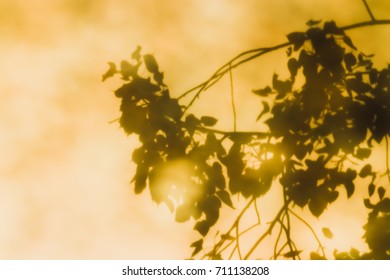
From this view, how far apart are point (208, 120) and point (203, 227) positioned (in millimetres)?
685

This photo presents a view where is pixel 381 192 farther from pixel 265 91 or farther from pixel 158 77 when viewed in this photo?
pixel 158 77

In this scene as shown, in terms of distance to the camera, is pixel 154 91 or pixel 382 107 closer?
pixel 382 107

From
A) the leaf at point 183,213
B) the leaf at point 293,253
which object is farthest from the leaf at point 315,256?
the leaf at point 183,213

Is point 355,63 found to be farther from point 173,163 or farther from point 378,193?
point 173,163

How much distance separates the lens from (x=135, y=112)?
7.80ft

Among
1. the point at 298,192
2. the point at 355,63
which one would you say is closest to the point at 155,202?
the point at 298,192

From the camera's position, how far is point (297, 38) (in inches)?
86.3

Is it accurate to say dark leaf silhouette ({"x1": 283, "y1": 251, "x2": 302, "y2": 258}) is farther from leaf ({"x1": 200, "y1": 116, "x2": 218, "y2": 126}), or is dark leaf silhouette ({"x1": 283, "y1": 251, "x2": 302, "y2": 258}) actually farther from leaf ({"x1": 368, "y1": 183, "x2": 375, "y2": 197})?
leaf ({"x1": 200, "y1": 116, "x2": 218, "y2": 126})

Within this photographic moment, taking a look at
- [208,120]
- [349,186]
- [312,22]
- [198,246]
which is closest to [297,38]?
[312,22]

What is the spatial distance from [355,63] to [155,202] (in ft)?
4.97

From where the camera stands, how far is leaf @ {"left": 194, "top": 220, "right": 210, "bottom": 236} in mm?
2344

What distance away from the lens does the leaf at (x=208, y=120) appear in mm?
2404

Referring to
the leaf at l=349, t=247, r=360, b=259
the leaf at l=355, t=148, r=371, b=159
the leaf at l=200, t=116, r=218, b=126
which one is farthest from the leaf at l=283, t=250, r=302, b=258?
the leaf at l=200, t=116, r=218, b=126

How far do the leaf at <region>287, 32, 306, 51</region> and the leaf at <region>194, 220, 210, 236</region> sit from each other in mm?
1207
